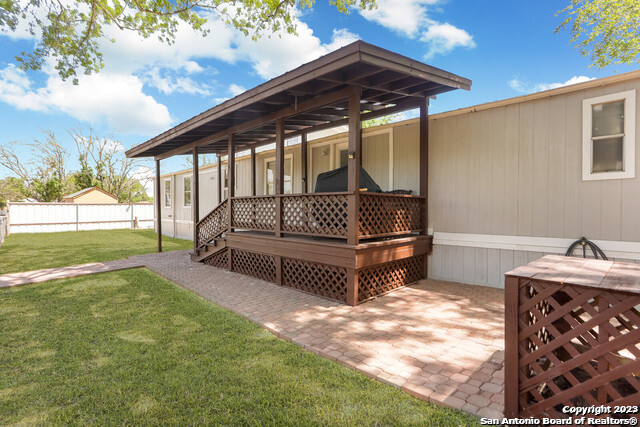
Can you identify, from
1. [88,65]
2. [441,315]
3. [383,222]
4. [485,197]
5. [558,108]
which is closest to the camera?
[441,315]

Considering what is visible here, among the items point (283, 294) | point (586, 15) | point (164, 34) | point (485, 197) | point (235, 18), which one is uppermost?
point (586, 15)

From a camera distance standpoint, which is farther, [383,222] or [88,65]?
[88,65]

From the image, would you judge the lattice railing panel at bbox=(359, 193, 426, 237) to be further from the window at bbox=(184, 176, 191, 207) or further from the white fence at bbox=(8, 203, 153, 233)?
the white fence at bbox=(8, 203, 153, 233)

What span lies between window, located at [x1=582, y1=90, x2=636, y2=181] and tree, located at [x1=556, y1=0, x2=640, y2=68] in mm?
10500

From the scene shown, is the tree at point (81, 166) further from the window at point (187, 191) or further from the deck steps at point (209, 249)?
the deck steps at point (209, 249)

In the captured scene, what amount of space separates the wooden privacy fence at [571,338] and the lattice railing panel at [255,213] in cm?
464

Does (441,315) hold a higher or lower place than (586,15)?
lower

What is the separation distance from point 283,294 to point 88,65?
8.29m

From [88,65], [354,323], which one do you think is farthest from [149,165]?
[354,323]

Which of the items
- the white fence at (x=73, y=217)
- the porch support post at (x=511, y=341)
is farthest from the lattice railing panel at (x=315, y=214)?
the white fence at (x=73, y=217)

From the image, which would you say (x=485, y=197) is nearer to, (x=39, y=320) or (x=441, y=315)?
(x=441, y=315)

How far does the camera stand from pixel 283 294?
16.7 feet

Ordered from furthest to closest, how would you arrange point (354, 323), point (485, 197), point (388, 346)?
point (485, 197)
point (354, 323)
point (388, 346)

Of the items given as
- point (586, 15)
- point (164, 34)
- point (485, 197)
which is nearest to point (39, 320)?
point (485, 197)
